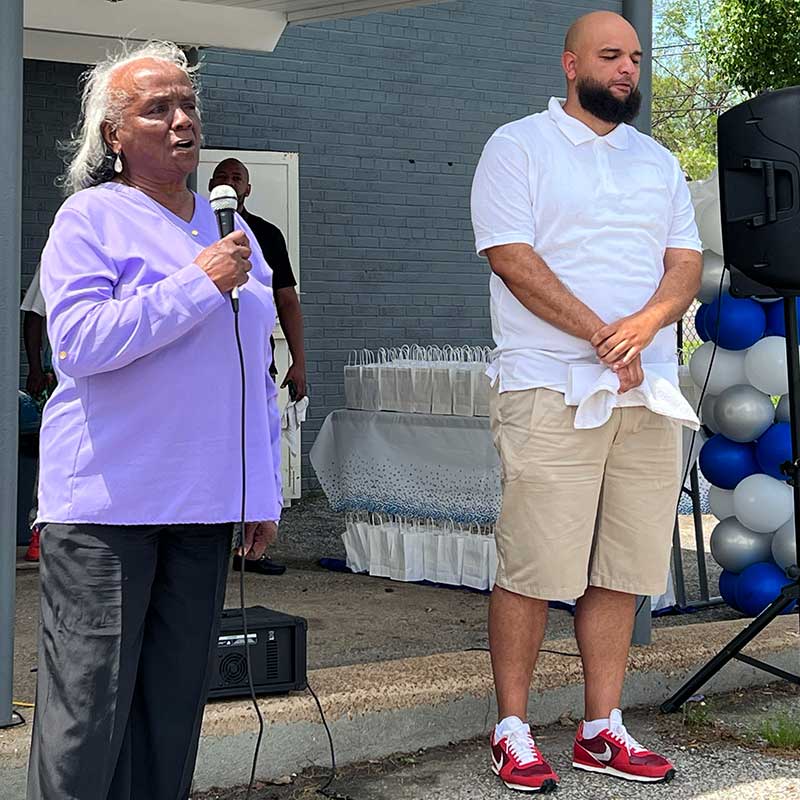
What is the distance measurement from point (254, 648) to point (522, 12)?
25.9 feet

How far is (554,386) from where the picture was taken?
3.87 meters

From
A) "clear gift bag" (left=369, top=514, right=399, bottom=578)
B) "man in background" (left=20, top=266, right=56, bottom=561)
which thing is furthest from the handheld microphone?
"man in background" (left=20, top=266, right=56, bottom=561)

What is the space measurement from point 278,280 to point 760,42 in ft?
53.7

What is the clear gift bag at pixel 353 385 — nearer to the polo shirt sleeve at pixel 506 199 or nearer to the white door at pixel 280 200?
the white door at pixel 280 200

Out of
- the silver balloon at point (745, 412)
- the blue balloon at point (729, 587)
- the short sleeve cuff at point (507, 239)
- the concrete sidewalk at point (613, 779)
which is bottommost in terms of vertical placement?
the concrete sidewalk at point (613, 779)

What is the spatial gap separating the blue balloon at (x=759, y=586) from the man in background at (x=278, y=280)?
2.22 metres

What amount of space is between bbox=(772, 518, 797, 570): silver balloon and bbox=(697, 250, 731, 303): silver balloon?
38.9 inches

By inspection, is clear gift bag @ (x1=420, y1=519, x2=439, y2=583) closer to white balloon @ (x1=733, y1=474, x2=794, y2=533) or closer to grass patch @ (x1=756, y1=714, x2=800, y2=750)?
white balloon @ (x1=733, y1=474, x2=794, y2=533)

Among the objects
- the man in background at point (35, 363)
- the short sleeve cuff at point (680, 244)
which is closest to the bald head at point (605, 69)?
the short sleeve cuff at point (680, 244)

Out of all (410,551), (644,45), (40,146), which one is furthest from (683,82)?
(644,45)

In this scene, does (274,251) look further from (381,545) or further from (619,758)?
(619,758)

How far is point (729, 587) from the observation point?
19.9ft

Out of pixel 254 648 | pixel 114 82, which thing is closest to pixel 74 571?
pixel 114 82

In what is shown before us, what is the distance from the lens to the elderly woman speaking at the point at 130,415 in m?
2.67
